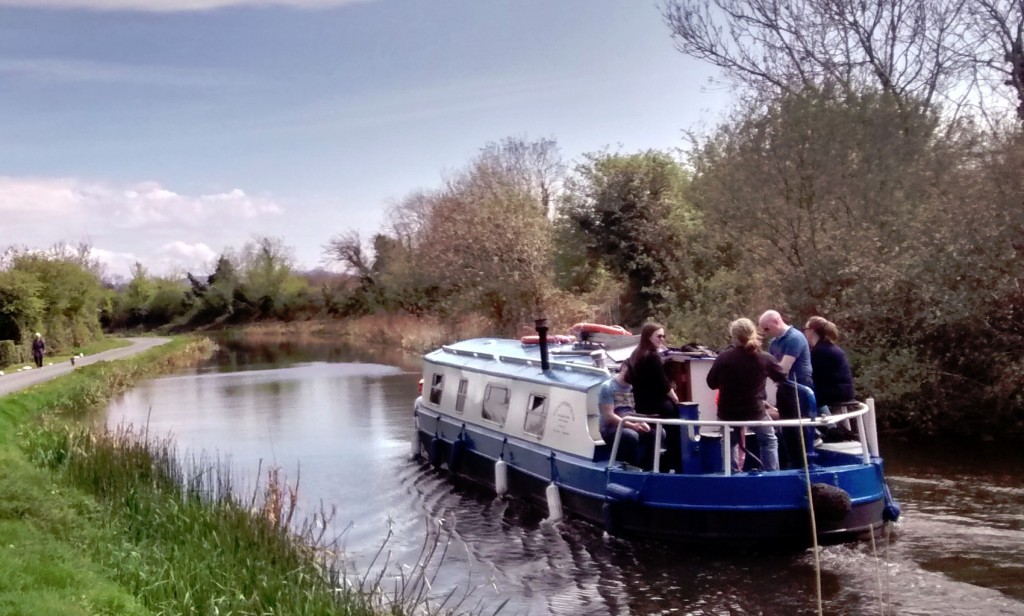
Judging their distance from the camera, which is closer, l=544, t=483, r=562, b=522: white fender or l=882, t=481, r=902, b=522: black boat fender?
l=882, t=481, r=902, b=522: black boat fender

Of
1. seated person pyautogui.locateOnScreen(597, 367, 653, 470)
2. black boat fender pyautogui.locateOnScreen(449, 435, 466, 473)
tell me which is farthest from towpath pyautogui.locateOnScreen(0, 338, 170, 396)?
seated person pyautogui.locateOnScreen(597, 367, 653, 470)

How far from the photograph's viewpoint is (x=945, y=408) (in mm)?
14438

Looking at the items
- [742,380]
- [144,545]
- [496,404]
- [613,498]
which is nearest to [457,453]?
[496,404]

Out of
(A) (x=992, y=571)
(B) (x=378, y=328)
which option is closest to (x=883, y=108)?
(A) (x=992, y=571)

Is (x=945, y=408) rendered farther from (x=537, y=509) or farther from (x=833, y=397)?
(x=537, y=509)

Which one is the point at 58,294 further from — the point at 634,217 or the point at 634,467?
the point at 634,467

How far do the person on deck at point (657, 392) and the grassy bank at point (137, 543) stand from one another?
3.44 metres

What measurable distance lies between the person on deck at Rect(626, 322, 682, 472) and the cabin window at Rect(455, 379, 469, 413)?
463cm

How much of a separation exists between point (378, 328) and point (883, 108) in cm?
3577

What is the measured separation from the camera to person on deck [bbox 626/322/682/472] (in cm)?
952

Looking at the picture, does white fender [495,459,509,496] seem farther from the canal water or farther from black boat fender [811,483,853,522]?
black boat fender [811,483,853,522]

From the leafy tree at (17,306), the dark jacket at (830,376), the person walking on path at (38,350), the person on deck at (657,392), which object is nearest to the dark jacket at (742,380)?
the person on deck at (657,392)

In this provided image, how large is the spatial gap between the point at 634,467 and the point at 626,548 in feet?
2.63

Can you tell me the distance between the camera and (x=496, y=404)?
41.9ft
